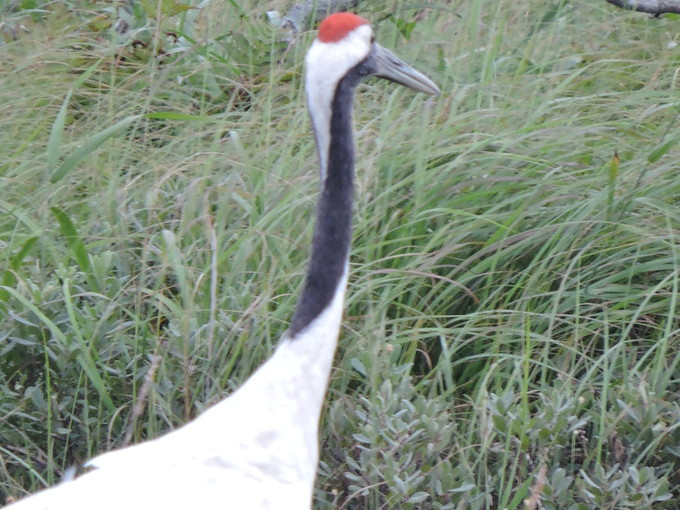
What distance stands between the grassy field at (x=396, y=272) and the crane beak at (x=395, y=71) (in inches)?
24.1

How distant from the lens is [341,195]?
2322mm

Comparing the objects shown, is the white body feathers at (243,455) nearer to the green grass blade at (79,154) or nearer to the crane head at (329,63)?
the crane head at (329,63)

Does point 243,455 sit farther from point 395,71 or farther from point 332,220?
point 395,71

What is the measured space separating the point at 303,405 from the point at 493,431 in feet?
2.36

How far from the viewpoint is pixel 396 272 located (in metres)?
3.19

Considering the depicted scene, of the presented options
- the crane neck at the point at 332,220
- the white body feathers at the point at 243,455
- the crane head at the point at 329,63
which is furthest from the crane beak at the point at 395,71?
the white body feathers at the point at 243,455

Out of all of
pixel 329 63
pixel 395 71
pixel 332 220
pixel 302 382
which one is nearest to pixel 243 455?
pixel 302 382

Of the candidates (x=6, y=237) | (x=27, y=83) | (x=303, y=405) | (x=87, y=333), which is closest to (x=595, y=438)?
(x=303, y=405)

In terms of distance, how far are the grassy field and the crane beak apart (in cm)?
61

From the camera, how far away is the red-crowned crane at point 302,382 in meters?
2.25

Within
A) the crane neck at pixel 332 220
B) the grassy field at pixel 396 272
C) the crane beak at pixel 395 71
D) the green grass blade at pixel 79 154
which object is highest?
the crane beak at pixel 395 71

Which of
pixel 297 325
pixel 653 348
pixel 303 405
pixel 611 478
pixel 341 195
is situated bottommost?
pixel 611 478

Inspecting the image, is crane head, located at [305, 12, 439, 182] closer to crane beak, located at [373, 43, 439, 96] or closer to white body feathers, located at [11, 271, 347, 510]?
crane beak, located at [373, 43, 439, 96]

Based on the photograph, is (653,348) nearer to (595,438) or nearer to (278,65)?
(595,438)
